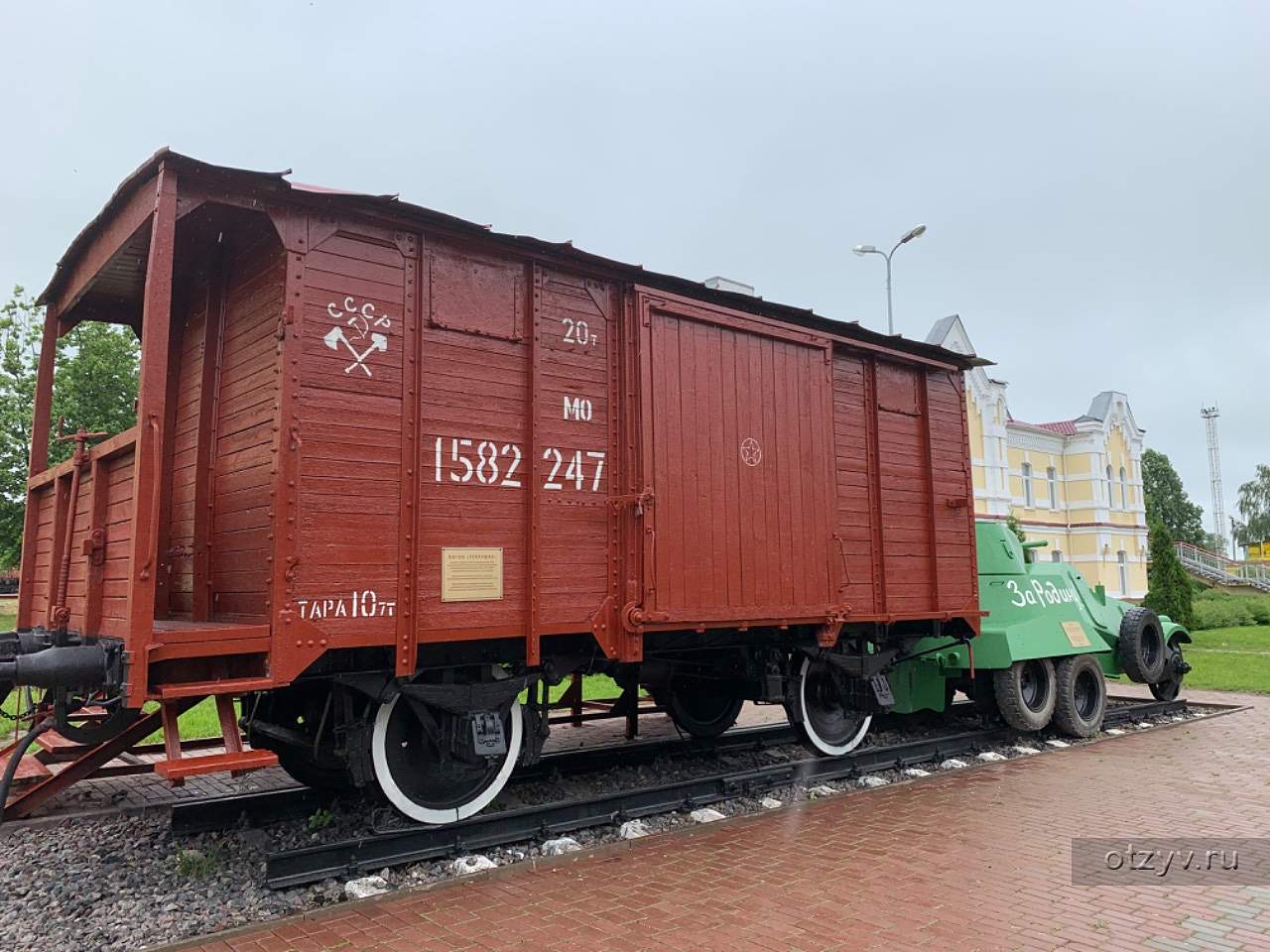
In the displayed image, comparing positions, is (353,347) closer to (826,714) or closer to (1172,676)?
(826,714)

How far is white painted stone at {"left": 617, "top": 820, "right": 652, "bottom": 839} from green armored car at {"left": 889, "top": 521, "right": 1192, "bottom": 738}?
3958 mm

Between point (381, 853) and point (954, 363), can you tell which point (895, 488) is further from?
point (381, 853)

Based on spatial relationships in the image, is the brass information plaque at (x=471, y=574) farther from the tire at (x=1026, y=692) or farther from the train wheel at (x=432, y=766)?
the tire at (x=1026, y=692)

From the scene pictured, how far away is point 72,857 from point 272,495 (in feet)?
8.41

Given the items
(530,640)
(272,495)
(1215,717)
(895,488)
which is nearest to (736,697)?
(895,488)

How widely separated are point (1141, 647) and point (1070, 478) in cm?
2947

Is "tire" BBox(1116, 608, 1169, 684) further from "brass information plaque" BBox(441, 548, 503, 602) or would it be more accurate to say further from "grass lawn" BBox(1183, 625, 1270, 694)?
"brass information plaque" BBox(441, 548, 503, 602)

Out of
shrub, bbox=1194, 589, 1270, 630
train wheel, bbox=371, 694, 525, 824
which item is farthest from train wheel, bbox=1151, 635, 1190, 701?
shrub, bbox=1194, 589, 1270, 630

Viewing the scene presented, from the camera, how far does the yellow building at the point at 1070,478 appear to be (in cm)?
3244

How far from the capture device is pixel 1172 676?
11422 mm

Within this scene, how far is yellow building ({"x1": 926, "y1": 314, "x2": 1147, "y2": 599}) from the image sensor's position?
32.4m

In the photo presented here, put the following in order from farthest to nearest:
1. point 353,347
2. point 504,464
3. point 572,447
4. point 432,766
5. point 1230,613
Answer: point 1230,613
point 572,447
point 504,464
point 432,766
point 353,347

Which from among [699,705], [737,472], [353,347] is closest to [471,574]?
[353,347]

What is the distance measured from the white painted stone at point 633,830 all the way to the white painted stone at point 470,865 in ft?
3.16
